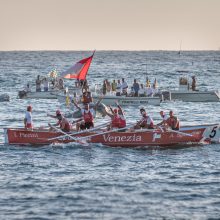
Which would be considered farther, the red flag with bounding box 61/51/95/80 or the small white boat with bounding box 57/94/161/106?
the small white boat with bounding box 57/94/161/106

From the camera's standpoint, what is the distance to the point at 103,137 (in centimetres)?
3359

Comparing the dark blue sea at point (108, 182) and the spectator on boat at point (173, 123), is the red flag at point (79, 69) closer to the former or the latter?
the dark blue sea at point (108, 182)

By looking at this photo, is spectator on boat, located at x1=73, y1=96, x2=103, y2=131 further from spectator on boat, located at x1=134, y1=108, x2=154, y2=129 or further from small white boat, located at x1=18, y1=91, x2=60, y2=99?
small white boat, located at x1=18, y1=91, x2=60, y2=99

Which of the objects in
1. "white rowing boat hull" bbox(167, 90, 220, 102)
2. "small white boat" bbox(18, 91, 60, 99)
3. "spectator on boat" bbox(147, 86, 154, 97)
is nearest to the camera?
"spectator on boat" bbox(147, 86, 154, 97)

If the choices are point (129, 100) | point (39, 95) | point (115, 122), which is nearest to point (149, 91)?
point (129, 100)

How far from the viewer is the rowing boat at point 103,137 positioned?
110 ft

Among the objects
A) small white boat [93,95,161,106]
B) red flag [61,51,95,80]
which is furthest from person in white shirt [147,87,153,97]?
red flag [61,51,95,80]

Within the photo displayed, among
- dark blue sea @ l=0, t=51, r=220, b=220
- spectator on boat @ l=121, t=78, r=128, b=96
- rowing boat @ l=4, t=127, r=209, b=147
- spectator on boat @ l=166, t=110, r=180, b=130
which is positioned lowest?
dark blue sea @ l=0, t=51, r=220, b=220

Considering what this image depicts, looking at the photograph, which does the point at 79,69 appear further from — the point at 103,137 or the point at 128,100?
the point at 128,100

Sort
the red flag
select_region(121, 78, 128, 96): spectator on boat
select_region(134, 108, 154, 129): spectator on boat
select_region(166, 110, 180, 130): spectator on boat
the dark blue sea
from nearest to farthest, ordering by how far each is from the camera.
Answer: the dark blue sea < select_region(134, 108, 154, 129): spectator on boat < select_region(166, 110, 180, 130): spectator on boat < the red flag < select_region(121, 78, 128, 96): spectator on boat

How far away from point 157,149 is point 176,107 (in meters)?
21.8

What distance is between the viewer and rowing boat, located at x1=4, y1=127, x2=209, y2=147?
3344 cm

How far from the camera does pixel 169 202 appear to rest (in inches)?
915

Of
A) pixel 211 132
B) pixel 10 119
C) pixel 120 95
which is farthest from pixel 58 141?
pixel 120 95
